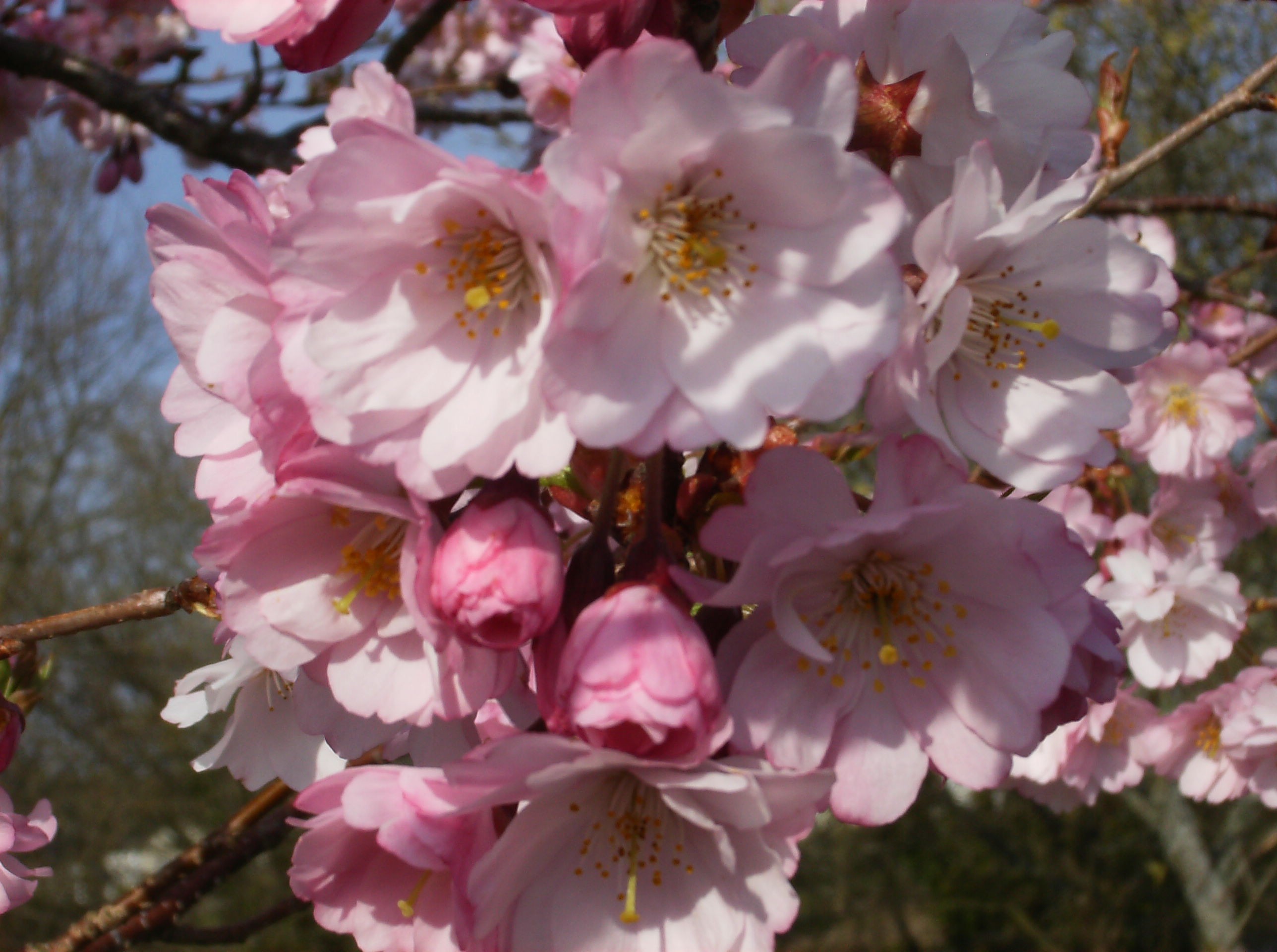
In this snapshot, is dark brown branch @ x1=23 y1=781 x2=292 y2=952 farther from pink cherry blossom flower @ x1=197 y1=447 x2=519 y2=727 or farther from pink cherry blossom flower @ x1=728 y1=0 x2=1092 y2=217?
pink cherry blossom flower @ x1=728 y1=0 x2=1092 y2=217

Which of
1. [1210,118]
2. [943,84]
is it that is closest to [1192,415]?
[1210,118]

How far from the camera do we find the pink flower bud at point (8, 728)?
1526 mm

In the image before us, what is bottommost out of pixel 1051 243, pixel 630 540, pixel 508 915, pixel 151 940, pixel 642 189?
pixel 151 940

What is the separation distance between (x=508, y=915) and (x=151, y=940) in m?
1.43

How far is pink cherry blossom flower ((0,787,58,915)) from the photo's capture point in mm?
1459

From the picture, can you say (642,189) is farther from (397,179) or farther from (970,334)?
(970,334)

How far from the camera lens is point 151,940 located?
77.4 inches

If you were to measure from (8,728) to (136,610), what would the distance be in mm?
411

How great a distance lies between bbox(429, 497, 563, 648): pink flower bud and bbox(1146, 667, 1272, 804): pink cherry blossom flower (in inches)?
95.8

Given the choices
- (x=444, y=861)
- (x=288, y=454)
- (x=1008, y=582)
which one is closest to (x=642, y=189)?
(x=288, y=454)

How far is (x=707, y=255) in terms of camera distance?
2.83 ft

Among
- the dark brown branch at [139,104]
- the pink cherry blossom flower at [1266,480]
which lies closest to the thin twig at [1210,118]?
the pink cherry blossom flower at [1266,480]

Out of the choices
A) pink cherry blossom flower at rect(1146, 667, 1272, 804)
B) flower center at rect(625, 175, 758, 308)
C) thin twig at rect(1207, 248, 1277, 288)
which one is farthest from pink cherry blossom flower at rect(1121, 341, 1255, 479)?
flower center at rect(625, 175, 758, 308)

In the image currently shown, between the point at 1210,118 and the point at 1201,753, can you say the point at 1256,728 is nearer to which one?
the point at 1201,753
